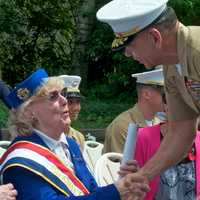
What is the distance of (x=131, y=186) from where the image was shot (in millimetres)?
3385

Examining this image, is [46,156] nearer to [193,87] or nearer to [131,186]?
[131,186]

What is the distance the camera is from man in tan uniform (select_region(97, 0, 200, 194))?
2.91 m

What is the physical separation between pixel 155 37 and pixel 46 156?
3.35ft

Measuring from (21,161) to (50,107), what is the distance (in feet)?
1.61

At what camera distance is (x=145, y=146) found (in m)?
4.09

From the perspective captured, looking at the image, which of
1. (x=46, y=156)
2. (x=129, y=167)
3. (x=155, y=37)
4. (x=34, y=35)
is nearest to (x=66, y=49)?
(x=34, y=35)

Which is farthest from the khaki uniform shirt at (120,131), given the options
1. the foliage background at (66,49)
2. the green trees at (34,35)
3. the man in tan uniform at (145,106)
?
the green trees at (34,35)

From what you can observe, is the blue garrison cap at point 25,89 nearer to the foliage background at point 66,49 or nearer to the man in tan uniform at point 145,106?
the man in tan uniform at point 145,106

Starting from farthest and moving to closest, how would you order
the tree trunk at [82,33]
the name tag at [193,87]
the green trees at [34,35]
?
the tree trunk at [82,33] < the green trees at [34,35] < the name tag at [193,87]

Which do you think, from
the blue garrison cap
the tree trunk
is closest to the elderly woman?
the blue garrison cap

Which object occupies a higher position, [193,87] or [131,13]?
[131,13]

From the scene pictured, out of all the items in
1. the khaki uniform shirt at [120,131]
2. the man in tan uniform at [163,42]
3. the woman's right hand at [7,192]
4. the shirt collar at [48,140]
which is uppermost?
the man in tan uniform at [163,42]

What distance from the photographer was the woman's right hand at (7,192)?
339cm

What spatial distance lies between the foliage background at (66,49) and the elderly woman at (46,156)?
28.3 ft
